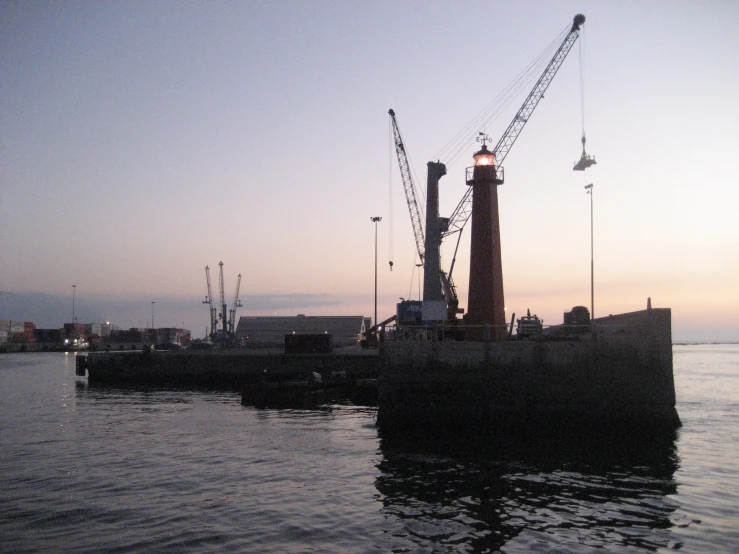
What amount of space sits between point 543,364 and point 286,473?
13.4m

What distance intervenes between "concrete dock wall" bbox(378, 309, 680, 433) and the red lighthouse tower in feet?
25.8

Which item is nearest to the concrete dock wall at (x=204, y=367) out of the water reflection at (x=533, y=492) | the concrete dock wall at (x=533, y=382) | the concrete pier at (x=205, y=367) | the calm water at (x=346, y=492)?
the concrete pier at (x=205, y=367)

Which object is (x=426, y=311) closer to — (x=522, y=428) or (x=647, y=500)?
(x=522, y=428)

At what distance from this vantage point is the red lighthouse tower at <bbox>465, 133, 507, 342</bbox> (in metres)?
36.8

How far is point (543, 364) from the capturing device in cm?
2848

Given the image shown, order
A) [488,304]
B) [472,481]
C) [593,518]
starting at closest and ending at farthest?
1. [593,518]
2. [472,481]
3. [488,304]

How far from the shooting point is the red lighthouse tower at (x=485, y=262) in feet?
121

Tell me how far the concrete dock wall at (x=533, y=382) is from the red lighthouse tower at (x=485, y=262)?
787 cm

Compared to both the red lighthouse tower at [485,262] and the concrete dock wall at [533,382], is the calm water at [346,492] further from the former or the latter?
the red lighthouse tower at [485,262]

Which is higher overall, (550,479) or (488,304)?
(488,304)

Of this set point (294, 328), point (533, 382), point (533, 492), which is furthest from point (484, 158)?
point (294, 328)

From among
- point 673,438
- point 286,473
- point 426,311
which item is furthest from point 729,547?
point 426,311

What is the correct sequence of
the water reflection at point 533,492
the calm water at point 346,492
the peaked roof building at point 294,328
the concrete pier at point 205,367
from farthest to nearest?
1. the peaked roof building at point 294,328
2. the concrete pier at point 205,367
3. the water reflection at point 533,492
4. the calm water at point 346,492

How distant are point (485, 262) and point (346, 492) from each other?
21064 mm
